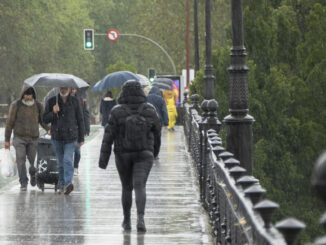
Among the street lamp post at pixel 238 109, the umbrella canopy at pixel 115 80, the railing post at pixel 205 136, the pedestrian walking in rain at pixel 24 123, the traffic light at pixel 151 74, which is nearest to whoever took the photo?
the street lamp post at pixel 238 109

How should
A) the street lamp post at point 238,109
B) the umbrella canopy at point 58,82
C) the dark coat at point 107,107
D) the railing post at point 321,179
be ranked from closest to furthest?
the railing post at point 321,179 < the street lamp post at point 238,109 < the umbrella canopy at point 58,82 < the dark coat at point 107,107

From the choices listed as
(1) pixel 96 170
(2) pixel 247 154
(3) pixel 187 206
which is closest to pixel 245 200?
(2) pixel 247 154

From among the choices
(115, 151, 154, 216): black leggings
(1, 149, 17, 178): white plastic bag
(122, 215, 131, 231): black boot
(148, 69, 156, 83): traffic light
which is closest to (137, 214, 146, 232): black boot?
(115, 151, 154, 216): black leggings

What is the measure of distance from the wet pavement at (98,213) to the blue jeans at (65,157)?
1.13ft

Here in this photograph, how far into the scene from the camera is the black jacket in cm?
1391

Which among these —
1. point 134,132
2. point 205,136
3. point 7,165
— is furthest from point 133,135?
point 7,165

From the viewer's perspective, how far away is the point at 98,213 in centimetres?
1227

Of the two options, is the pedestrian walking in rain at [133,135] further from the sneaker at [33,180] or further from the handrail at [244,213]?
the sneaker at [33,180]

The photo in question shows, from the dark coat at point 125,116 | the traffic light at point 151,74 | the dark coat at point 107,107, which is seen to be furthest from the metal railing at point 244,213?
A: the traffic light at point 151,74

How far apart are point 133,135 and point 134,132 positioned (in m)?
0.03

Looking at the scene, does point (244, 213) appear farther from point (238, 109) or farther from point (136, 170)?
point (238, 109)

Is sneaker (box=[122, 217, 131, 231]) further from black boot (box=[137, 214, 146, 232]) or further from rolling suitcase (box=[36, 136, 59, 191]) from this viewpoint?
rolling suitcase (box=[36, 136, 59, 191])

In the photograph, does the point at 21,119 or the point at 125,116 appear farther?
the point at 21,119

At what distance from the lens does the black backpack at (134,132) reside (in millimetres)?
10047
